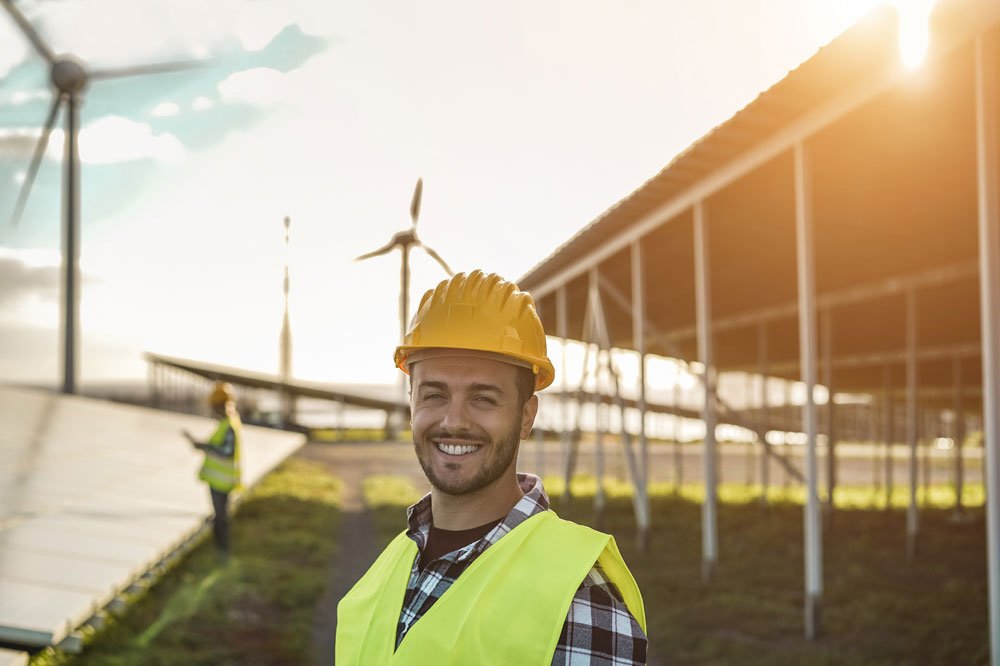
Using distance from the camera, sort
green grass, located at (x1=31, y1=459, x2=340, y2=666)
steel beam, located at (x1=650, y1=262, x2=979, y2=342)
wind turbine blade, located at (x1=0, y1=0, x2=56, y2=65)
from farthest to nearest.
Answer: wind turbine blade, located at (x1=0, y1=0, x2=56, y2=65), steel beam, located at (x1=650, y1=262, x2=979, y2=342), green grass, located at (x1=31, y1=459, x2=340, y2=666)

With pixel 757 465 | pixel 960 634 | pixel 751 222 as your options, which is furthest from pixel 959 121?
pixel 757 465

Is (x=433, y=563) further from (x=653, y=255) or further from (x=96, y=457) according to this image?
(x=96, y=457)

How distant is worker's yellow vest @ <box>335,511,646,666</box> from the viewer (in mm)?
1774

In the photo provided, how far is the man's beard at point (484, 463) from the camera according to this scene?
2.16m

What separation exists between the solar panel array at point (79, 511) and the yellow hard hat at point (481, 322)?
4799 mm

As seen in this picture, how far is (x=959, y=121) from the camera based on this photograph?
7609mm


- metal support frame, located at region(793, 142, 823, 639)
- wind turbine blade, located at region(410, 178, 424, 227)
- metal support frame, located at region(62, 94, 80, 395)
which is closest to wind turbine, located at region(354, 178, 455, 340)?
wind turbine blade, located at region(410, 178, 424, 227)

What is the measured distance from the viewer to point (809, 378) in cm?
782

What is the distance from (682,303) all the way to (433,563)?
1579cm

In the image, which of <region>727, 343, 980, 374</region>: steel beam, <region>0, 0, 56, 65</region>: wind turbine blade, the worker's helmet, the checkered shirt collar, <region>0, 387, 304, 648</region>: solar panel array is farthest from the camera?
<region>0, 0, 56, 65</region>: wind turbine blade

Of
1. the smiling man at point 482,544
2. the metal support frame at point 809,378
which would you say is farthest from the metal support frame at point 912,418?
the smiling man at point 482,544

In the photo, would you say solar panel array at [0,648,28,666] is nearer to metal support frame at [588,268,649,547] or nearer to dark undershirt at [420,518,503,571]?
dark undershirt at [420,518,503,571]

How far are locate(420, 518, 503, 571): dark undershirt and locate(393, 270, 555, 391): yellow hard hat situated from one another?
0.43 meters

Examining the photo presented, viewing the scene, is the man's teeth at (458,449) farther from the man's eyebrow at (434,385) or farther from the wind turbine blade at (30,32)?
the wind turbine blade at (30,32)
